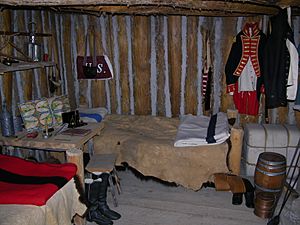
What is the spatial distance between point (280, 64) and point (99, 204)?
2.96 meters

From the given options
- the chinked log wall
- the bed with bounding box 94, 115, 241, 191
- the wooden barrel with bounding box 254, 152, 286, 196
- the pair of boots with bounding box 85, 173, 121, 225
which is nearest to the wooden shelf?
the chinked log wall

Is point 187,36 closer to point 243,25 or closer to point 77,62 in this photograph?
point 243,25

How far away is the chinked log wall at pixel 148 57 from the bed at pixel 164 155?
3.19ft

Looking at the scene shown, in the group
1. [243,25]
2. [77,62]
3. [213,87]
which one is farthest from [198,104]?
[77,62]

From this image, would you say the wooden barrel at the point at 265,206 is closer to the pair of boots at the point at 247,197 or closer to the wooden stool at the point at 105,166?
the pair of boots at the point at 247,197

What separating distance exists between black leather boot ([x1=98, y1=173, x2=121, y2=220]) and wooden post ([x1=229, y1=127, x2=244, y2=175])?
1.66 m

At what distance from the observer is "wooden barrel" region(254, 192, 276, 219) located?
3.21 metres

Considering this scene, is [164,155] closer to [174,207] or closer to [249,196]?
[174,207]

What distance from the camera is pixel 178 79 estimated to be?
16.4ft

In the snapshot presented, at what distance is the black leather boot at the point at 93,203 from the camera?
10.5ft

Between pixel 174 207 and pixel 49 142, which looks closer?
pixel 49 142

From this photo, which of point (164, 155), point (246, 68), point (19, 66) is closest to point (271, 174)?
point (164, 155)

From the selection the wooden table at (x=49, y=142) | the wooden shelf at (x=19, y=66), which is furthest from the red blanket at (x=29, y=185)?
the wooden shelf at (x=19, y=66)

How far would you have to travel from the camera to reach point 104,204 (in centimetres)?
336
